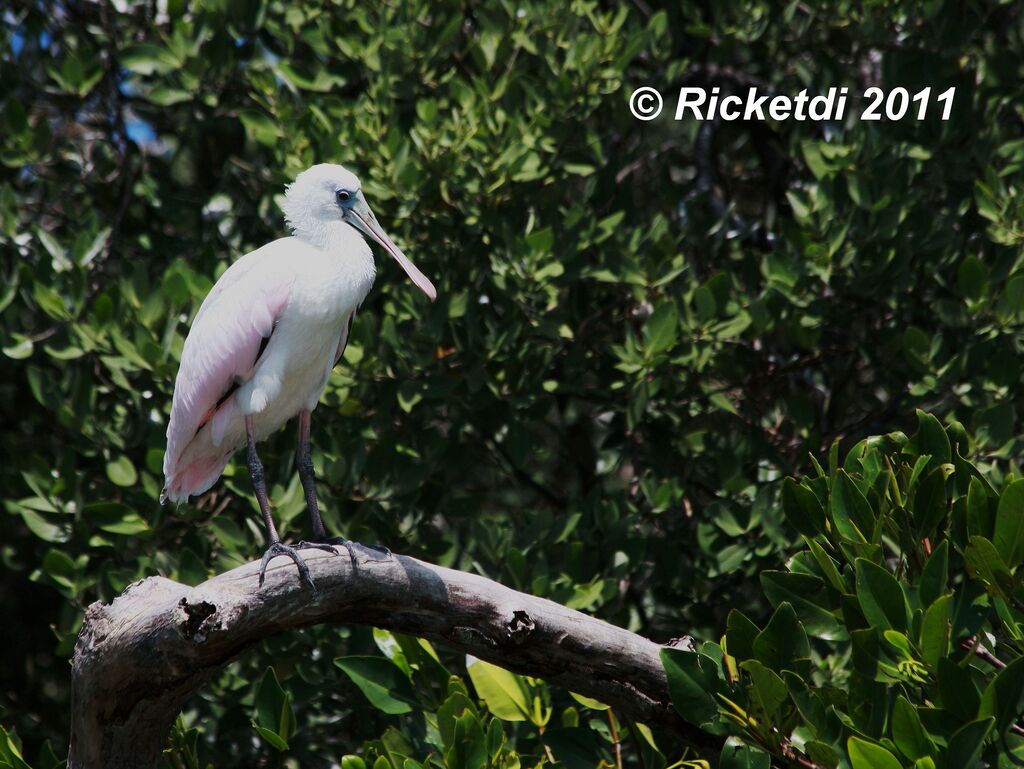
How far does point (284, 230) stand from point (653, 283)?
166 centimetres

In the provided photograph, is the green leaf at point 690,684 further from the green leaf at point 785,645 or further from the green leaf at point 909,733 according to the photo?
the green leaf at point 909,733

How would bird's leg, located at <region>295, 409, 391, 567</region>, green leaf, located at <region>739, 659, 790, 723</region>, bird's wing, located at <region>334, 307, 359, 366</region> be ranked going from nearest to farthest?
green leaf, located at <region>739, 659, 790, 723</region> < bird's leg, located at <region>295, 409, 391, 567</region> < bird's wing, located at <region>334, 307, 359, 366</region>

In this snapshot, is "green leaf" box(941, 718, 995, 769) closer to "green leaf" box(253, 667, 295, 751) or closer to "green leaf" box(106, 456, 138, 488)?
"green leaf" box(253, 667, 295, 751)

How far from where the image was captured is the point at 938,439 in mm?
3426

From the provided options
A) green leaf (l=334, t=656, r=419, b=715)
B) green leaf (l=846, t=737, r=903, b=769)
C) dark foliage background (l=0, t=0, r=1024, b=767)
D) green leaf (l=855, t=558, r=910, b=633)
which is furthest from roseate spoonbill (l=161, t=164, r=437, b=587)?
green leaf (l=846, t=737, r=903, b=769)

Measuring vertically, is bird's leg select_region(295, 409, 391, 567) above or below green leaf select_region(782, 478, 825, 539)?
below

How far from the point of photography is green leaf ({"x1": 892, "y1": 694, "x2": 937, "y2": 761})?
2756 millimetres

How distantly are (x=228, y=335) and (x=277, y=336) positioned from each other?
16 cm

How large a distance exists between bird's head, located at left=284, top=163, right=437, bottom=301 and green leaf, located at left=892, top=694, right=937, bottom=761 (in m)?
2.45

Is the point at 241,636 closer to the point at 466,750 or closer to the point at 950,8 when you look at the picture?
the point at 466,750

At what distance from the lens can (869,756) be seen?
275cm

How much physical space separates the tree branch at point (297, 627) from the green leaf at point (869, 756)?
90cm

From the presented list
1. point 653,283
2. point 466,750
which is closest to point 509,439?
point 653,283

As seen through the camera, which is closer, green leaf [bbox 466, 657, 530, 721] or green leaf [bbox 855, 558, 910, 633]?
green leaf [bbox 855, 558, 910, 633]
